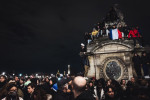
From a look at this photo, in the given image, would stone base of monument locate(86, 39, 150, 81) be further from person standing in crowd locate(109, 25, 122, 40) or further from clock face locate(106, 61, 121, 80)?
person standing in crowd locate(109, 25, 122, 40)

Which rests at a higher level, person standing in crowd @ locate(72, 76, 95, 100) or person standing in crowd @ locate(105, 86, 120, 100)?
person standing in crowd @ locate(72, 76, 95, 100)

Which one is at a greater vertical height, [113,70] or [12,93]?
[113,70]

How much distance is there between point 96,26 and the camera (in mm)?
22156

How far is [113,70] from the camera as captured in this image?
17469 mm

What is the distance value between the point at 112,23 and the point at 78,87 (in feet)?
65.9

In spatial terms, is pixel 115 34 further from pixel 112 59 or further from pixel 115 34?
pixel 112 59

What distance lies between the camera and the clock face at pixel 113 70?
17.3 meters

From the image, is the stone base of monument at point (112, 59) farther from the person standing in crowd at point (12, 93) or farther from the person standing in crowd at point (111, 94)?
the person standing in crowd at point (12, 93)

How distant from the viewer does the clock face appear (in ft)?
56.6

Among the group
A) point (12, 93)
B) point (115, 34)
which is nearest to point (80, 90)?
point (12, 93)

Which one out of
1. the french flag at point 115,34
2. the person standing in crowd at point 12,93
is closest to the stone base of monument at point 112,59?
the french flag at point 115,34

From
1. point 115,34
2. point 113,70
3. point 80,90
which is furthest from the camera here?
point 115,34

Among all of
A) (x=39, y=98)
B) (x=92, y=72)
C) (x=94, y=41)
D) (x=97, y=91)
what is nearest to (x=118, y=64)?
(x=92, y=72)

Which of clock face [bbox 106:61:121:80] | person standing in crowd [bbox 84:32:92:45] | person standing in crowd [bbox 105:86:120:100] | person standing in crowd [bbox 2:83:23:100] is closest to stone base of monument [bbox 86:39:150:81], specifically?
clock face [bbox 106:61:121:80]
